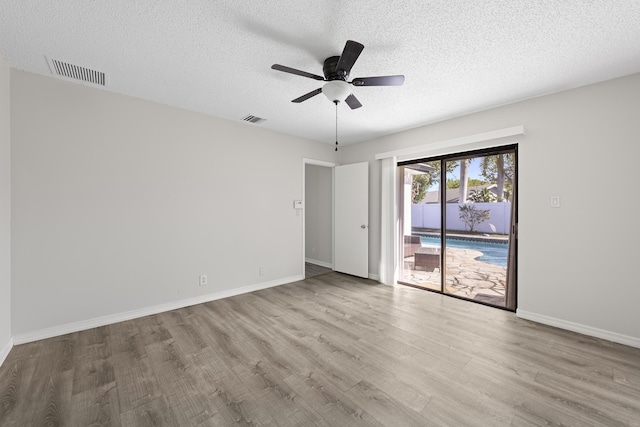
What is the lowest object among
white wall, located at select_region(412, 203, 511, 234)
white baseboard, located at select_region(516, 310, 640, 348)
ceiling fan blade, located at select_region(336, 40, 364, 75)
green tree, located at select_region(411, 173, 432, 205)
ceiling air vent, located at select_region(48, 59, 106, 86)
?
white baseboard, located at select_region(516, 310, 640, 348)

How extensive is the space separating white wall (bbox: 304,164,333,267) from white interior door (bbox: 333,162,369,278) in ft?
1.38

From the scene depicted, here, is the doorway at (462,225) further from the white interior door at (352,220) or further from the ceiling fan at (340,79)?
the ceiling fan at (340,79)

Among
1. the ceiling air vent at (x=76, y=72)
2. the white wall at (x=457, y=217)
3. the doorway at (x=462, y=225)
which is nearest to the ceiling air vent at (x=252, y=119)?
the ceiling air vent at (x=76, y=72)

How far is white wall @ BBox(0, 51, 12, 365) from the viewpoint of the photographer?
2225 millimetres

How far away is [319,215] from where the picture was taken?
5953 mm

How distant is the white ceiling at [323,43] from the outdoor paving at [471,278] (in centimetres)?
A: 212

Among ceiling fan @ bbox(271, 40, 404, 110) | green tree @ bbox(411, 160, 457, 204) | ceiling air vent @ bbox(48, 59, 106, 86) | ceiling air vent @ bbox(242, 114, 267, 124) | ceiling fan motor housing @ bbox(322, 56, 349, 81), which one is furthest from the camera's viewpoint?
green tree @ bbox(411, 160, 457, 204)

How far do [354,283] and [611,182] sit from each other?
11.1 ft

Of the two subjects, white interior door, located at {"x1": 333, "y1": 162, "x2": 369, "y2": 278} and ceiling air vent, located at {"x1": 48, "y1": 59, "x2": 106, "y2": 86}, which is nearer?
ceiling air vent, located at {"x1": 48, "y1": 59, "x2": 106, "y2": 86}

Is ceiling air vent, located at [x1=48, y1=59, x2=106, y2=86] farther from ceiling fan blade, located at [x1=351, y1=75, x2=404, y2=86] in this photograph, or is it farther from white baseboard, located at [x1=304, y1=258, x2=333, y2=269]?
white baseboard, located at [x1=304, y1=258, x2=333, y2=269]

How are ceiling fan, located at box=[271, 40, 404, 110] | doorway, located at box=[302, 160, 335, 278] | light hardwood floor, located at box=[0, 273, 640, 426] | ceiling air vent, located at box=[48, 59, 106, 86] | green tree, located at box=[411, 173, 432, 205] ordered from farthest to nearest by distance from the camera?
doorway, located at box=[302, 160, 335, 278], green tree, located at box=[411, 173, 432, 205], ceiling air vent, located at box=[48, 59, 106, 86], ceiling fan, located at box=[271, 40, 404, 110], light hardwood floor, located at box=[0, 273, 640, 426]

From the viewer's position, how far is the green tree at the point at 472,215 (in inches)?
141

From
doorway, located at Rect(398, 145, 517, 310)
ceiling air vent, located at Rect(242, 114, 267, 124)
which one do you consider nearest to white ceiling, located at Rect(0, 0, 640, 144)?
ceiling air vent, located at Rect(242, 114, 267, 124)

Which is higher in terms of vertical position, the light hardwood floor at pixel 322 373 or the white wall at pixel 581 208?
the white wall at pixel 581 208
